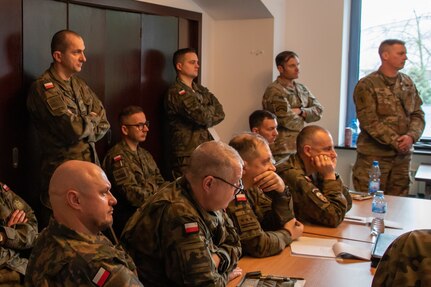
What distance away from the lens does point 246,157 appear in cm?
254

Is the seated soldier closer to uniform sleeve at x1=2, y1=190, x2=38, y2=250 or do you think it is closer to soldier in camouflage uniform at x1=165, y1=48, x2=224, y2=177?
soldier in camouflage uniform at x1=165, y1=48, x2=224, y2=177

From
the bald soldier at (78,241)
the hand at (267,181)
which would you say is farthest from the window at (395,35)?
the bald soldier at (78,241)

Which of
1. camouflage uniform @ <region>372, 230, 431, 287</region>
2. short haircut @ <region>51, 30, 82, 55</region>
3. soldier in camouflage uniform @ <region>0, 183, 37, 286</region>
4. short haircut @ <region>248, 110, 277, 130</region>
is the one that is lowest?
soldier in camouflage uniform @ <region>0, 183, 37, 286</region>

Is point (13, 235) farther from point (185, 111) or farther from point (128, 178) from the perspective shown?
point (185, 111)

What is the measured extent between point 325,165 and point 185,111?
195cm

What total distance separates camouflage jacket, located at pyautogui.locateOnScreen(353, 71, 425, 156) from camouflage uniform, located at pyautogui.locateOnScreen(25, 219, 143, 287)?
138 inches

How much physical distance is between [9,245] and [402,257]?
223 cm

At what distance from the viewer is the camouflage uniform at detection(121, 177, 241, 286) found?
189cm

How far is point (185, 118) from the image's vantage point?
4820mm

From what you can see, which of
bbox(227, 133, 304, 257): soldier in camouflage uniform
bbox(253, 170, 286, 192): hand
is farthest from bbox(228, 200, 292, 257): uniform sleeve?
bbox(253, 170, 286, 192): hand

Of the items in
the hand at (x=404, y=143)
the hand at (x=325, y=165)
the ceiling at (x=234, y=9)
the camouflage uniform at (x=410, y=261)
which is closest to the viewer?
the camouflage uniform at (x=410, y=261)

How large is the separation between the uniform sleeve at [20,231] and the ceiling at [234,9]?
3202mm

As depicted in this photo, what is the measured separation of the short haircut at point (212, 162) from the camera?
2.00 meters

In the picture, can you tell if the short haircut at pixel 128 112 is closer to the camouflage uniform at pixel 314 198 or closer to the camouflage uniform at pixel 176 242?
the camouflage uniform at pixel 314 198
